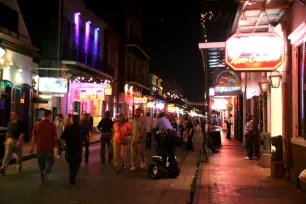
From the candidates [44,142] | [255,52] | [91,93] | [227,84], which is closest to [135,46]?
[91,93]

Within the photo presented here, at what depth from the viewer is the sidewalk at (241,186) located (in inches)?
310

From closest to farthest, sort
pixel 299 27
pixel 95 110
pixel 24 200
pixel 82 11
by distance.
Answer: pixel 24 200 < pixel 299 27 < pixel 82 11 < pixel 95 110

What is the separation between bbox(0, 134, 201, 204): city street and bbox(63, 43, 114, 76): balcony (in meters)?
14.8

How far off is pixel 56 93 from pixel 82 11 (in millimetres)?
8903

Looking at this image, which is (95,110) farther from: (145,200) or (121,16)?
(145,200)

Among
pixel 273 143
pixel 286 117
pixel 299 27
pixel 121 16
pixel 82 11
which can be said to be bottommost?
pixel 273 143

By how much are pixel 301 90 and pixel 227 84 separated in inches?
518

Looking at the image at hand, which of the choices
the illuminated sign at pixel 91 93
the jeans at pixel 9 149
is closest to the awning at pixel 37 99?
the illuminated sign at pixel 91 93

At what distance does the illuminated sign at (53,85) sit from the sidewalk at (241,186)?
1202 centimetres

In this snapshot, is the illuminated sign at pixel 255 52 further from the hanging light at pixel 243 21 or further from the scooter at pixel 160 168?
the scooter at pixel 160 168

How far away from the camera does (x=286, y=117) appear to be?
9.87 meters

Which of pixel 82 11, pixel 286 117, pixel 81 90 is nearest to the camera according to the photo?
pixel 286 117

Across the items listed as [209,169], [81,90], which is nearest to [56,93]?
[81,90]

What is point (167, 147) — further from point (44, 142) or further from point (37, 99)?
point (37, 99)
